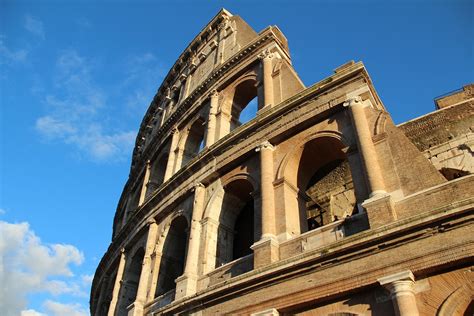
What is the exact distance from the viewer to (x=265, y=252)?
31.6 feet

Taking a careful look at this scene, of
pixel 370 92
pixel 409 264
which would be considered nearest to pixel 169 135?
pixel 370 92

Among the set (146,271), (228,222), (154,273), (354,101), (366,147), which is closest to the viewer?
(366,147)

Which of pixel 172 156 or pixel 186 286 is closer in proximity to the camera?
pixel 186 286

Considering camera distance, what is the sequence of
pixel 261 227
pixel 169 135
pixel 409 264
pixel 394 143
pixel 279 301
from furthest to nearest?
pixel 169 135 < pixel 261 227 < pixel 394 143 < pixel 279 301 < pixel 409 264

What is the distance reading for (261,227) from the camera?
10266mm

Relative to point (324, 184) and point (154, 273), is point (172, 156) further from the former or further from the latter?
point (324, 184)

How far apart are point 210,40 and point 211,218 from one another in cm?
1149

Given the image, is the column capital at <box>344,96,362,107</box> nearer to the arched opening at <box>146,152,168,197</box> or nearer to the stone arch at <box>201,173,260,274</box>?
the stone arch at <box>201,173,260,274</box>

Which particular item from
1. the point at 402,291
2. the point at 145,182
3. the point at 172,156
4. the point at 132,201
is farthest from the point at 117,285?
the point at 402,291

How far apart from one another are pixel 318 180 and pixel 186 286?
16.5 feet

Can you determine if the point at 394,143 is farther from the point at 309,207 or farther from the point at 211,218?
the point at 211,218

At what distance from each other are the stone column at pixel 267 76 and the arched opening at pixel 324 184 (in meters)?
2.64

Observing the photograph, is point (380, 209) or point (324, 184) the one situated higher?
point (324, 184)

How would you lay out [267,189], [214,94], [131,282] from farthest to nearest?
[214,94], [131,282], [267,189]
